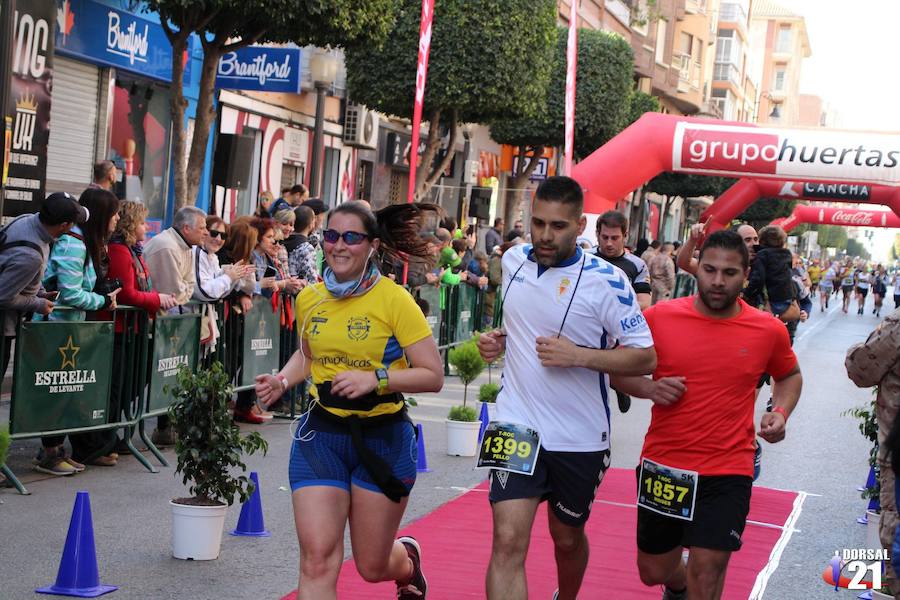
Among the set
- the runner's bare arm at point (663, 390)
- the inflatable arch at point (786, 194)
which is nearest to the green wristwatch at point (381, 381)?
the runner's bare arm at point (663, 390)

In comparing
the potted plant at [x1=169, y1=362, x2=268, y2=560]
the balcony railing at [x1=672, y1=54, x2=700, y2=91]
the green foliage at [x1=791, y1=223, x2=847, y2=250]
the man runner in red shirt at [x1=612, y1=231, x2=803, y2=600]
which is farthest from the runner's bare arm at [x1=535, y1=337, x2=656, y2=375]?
the green foliage at [x1=791, y1=223, x2=847, y2=250]

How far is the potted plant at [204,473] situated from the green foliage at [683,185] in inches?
1854

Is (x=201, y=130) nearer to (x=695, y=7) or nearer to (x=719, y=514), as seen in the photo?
(x=719, y=514)

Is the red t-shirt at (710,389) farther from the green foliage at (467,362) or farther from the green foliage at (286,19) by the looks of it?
the green foliage at (286,19)

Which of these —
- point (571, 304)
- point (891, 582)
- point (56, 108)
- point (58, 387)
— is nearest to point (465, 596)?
point (571, 304)

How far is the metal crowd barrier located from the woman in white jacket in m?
0.14

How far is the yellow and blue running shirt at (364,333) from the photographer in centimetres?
521

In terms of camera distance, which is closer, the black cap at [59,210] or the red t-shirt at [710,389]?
the red t-shirt at [710,389]

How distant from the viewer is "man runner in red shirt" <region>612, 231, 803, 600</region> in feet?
17.8

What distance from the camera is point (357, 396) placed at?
5.01 metres

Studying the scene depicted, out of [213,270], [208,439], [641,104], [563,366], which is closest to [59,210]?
[213,270]

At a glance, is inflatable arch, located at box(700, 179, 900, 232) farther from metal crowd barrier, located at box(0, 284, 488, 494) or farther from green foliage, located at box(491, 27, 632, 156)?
metal crowd barrier, located at box(0, 284, 488, 494)

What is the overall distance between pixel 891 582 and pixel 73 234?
6.27 meters

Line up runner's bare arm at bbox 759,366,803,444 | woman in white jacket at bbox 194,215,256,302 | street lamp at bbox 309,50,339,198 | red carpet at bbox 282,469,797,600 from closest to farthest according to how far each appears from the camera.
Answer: runner's bare arm at bbox 759,366,803,444 < red carpet at bbox 282,469,797,600 < woman in white jacket at bbox 194,215,256,302 < street lamp at bbox 309,50,339,198
